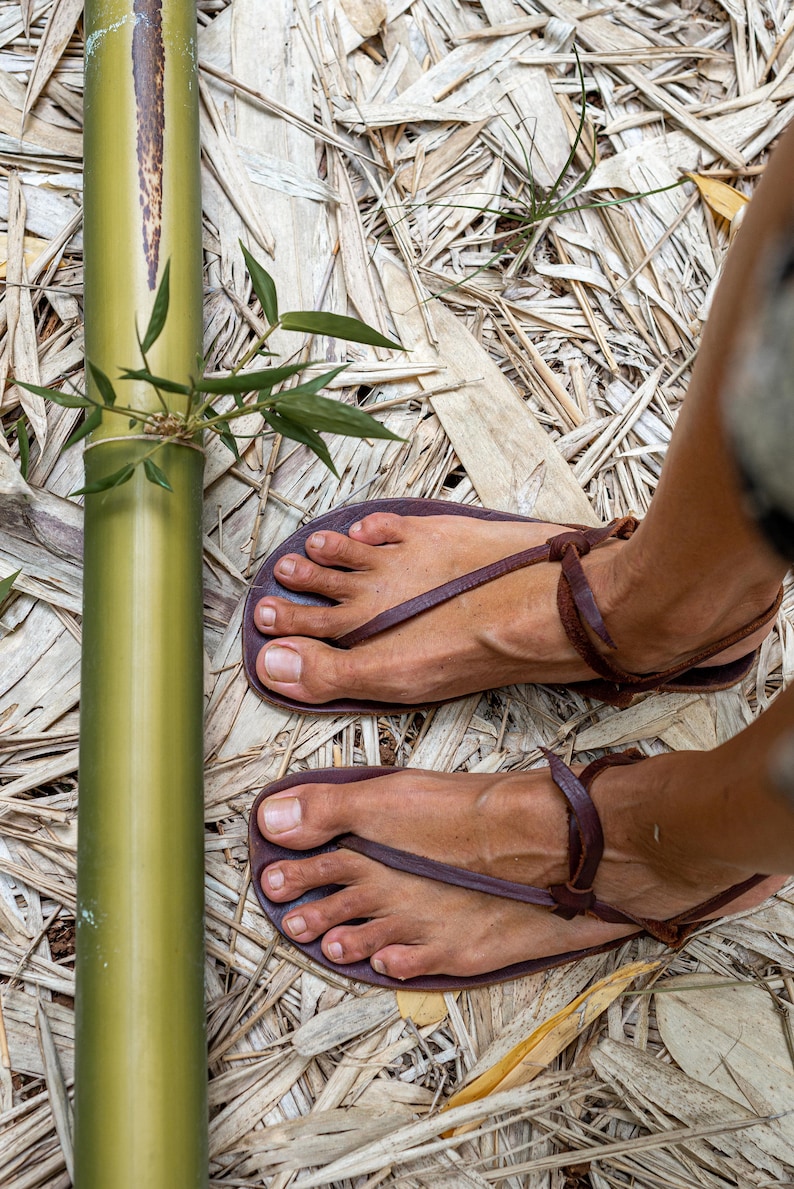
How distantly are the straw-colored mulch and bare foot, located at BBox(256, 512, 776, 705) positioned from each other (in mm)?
65

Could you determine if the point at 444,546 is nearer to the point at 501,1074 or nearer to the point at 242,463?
the point at 242,463

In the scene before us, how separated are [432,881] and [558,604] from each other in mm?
414

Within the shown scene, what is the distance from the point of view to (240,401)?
0.91 m

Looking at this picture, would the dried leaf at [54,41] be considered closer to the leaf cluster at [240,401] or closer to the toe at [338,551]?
the leaf cluster at [240,401]

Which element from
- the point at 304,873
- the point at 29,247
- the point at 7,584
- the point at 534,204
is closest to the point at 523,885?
the point at 304,873

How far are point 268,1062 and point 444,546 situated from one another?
0.70 meters

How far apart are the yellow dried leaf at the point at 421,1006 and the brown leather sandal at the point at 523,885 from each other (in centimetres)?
1

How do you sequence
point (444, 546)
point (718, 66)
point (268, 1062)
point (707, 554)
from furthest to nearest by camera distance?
point (718, 66) → point (444, 546) → point (268, 1062) → point (707, 554)

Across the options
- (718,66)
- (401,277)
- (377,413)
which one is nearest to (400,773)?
(377,413)

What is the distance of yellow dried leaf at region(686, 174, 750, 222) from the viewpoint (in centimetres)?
128

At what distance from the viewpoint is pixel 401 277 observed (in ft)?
4.03

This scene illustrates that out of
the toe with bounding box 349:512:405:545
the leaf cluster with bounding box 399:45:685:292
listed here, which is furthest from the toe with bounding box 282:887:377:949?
the leaf cluster with bounding box 399:45:685:292

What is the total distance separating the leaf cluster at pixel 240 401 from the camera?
77 centimetres

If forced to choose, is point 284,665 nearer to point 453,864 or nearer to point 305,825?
point 305,825
